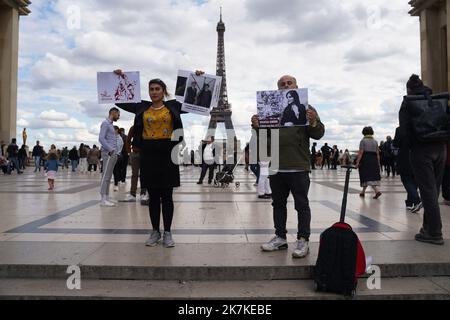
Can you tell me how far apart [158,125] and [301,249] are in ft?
6.99

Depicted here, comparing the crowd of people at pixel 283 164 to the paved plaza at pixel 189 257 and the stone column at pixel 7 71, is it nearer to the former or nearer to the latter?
the paved plaza at pixel 189 257

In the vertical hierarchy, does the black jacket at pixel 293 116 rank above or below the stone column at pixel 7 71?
below

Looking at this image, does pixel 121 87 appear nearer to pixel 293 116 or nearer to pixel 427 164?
pixel 293 116

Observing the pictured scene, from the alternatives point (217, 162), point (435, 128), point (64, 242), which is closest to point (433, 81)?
point (217, 162)

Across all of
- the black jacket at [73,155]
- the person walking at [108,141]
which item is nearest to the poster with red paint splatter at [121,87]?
the person walking at [108,141]

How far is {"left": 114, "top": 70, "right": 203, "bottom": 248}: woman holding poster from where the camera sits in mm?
5062

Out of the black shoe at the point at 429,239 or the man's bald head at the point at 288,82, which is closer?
the man's bald head at the point at 288,82

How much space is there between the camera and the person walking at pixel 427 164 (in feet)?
16.8

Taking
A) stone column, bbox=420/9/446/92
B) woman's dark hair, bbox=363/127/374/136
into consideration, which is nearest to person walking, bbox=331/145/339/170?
stone column, bbox=420/9/446/92

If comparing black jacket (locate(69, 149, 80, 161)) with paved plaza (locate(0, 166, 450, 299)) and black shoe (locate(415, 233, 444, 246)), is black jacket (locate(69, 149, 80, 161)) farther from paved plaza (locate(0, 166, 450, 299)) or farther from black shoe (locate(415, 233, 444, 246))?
black shoe (locate(415, 233, 444, 246))

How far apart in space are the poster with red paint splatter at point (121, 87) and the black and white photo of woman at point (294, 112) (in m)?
2.83

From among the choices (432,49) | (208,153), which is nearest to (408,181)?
(208,153)
